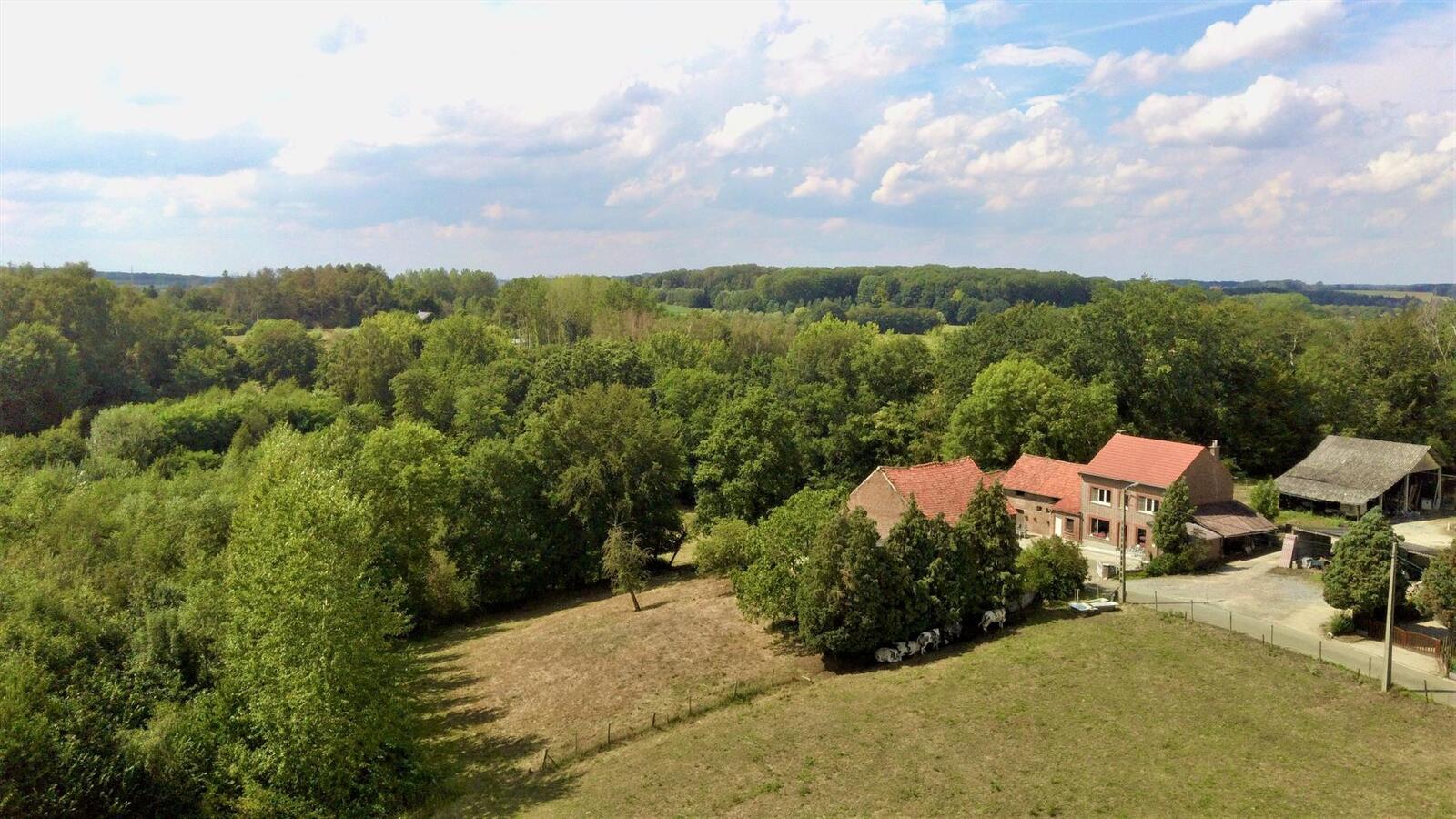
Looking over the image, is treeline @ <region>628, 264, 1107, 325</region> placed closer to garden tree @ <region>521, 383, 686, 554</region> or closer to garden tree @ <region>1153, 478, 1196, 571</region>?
garden tree @ <region>521, 383, 686, 554</region>

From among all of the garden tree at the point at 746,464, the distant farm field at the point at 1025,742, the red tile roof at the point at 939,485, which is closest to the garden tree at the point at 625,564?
the garden tree at the point at 746,464

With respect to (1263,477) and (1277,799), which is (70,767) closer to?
(1277,799)

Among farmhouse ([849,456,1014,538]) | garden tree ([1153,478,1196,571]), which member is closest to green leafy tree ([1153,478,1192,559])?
garden tree ([1153,478,1196,571])

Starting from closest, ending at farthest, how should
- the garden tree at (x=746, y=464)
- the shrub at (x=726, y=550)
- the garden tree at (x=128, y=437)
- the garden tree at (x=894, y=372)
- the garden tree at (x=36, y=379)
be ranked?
the shrub at (x=726, y=550)
the garden tree at (x=746, y=464)
the garden tree at (x=128, y=437)
the garden tree at (x=894, y=372)
the garden tree at (x=36, y=379)

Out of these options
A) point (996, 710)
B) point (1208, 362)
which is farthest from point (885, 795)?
point (1208, 362)

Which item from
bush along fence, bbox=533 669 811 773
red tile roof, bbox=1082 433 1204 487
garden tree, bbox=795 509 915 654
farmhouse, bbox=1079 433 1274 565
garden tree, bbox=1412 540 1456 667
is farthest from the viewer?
red tile roof, bbox=1082 433 1204 487

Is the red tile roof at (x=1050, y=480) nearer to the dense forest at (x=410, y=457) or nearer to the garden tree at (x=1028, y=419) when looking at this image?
the garden tree at (x=1028, y=419)
